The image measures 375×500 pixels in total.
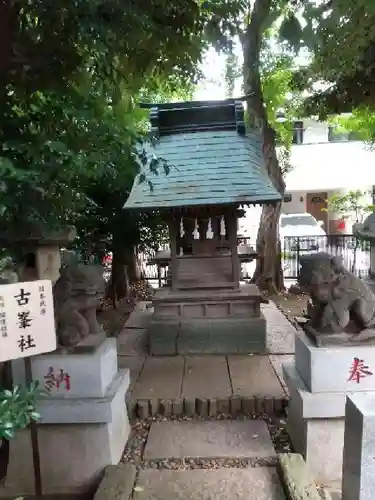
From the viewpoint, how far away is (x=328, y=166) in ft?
64.1

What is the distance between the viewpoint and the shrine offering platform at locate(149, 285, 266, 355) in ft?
21.1

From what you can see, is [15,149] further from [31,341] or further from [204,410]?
[204,410]

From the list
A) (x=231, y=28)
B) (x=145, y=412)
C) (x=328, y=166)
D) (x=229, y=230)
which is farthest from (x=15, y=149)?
(x=328, y=166)

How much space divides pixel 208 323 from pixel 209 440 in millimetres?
2547

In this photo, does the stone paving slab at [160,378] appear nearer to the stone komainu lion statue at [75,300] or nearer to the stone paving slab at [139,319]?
the stone komainu lion statue at [75,300]

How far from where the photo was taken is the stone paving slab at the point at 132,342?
653 cm

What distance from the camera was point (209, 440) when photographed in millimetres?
4082

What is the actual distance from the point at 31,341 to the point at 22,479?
1656 millimetres

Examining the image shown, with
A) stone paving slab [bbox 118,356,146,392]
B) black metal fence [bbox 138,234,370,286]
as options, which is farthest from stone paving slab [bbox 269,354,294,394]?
black metal fence [bbox 138,234,370,286]

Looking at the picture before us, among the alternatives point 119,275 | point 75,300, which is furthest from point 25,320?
point 119,275

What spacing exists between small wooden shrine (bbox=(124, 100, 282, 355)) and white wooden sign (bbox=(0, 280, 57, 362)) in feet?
11.2

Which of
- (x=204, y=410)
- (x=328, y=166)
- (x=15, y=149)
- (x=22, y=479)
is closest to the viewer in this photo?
(x=15, y=149)

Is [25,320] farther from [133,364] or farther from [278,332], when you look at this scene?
[278,332]

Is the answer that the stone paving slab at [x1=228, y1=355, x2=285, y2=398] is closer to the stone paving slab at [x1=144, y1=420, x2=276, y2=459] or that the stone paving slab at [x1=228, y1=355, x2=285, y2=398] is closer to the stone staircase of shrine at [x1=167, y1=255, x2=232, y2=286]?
the stone paving slab at [x1=144, y1=420, x2=276, y2=459]
